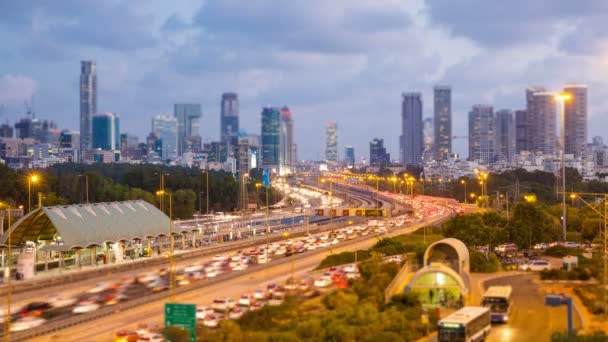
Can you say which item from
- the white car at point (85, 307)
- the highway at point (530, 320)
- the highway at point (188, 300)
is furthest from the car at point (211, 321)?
the highway at point (530, 320)

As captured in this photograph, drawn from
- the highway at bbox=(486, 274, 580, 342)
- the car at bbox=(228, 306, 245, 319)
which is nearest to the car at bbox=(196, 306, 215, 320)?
the car at bbox=(228, 306, 245, 319)

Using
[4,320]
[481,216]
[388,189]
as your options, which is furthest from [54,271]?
[388,189]

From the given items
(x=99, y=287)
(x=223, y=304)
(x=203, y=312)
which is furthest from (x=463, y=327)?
(x=99, y=287)

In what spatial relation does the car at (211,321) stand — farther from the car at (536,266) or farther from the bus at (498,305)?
the car at (536,266)

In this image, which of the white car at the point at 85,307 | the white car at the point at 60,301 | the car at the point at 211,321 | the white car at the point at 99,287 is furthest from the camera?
the white car at the point at 99,287

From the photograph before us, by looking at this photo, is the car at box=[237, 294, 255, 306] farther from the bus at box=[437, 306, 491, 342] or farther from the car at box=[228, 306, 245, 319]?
the bus at box=[437, 306, 491, 342]

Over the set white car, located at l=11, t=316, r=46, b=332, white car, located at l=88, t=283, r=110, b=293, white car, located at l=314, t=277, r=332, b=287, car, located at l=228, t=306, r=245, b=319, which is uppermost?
white car, located at l=314, t=277, r=332, b=287

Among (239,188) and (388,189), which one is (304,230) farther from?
(388,189)
